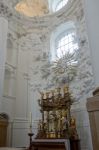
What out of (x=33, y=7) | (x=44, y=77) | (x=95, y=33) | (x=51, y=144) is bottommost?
(x=51, y=144)

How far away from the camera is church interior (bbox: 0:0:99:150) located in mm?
8984

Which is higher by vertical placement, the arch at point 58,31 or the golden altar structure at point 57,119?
the arch at point 58,31

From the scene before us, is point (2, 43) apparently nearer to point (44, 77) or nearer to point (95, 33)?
point (44, 77)

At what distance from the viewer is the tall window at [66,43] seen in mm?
12245

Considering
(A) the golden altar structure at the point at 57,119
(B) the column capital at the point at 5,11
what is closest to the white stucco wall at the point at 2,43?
(B) the column capital at the point at 5,11

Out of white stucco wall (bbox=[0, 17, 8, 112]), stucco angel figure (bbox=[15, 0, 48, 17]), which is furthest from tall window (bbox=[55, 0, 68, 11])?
white stucco wall (bbox=[0, 17, 8, 112])

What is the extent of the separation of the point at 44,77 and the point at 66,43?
2930 mm

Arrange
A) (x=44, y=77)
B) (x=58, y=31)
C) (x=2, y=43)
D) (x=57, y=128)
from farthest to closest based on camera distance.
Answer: (x=58, y=31) < (x=44, y=77) < (x=2, y=43) < (x=57, y=128)

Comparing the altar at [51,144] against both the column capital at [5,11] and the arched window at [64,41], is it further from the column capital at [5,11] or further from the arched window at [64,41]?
the column capital at [5,11]

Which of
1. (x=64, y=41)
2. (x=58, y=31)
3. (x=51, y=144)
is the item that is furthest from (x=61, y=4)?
(x=51, y=144)

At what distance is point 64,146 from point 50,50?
786 centimetres

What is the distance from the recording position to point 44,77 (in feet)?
41.4

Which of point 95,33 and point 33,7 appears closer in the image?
point 95,33

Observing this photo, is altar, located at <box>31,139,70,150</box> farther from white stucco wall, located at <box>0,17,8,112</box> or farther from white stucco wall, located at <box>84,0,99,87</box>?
white stucco wall, located at <box>84,0,99,87</box>
